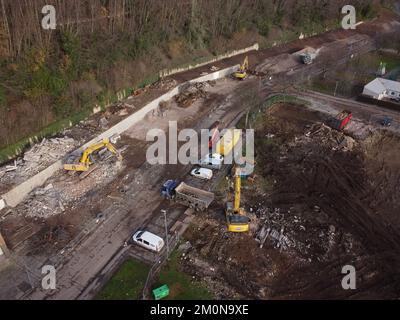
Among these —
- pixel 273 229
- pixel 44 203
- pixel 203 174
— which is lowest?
pixel 273 229

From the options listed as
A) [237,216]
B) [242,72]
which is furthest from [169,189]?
[242,72]

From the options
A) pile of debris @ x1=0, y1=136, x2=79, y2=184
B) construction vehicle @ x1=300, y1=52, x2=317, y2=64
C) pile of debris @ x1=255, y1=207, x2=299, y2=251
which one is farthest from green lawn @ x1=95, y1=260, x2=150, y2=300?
construction vehicle @ x1=300, y1=52, x2=317, y2=64

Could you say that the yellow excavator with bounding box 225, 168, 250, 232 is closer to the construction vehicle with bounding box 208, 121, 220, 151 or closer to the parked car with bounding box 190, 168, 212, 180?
the parked car with bounding box 190, 168, 212, 180

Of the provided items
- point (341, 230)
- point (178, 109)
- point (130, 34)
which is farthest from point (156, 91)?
point (341, 230)

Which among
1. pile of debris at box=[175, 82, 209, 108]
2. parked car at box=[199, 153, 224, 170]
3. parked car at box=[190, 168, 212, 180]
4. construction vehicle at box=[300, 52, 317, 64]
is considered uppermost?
construction vehicle at box=[300, 52, 317, 64]

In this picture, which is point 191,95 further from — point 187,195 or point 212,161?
point 187,195

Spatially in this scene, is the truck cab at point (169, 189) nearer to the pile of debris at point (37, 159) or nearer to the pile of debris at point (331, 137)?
the pile of debris at point (37, 159)
